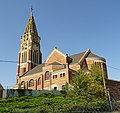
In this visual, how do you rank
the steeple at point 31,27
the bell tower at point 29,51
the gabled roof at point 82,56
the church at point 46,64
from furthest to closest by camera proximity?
the steeple at point 31,27
the bell tower at point 29,51
the gabled roof at point 82,56
the church at point 46,64

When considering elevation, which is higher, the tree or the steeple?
the steeple

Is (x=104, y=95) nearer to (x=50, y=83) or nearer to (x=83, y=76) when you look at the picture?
(x=83, y=76)

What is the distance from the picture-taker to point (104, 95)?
93.5 feet

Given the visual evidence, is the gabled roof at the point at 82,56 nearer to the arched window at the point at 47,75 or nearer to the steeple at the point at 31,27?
the arched window at the point at 47,75

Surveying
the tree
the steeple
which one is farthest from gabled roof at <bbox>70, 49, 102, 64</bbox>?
the steeple

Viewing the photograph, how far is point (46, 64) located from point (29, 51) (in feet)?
55.0

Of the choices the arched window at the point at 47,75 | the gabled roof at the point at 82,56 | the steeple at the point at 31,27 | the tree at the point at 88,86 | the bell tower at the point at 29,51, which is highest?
the steeple at the point at 31,27

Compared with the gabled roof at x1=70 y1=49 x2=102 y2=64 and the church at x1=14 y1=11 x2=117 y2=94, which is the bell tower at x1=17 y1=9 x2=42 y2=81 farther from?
the gabled roof at x1=70 y1=49 x2=102 y2=64

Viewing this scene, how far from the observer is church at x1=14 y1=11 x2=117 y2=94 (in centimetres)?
4162

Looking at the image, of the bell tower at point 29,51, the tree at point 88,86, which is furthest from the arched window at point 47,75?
the bell tower at point 29,51

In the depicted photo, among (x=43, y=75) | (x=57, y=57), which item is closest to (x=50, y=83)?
(x=43, y=75)

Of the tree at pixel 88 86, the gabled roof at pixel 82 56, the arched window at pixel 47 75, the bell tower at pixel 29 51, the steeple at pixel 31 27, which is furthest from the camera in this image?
the steeple at pixel 31 27

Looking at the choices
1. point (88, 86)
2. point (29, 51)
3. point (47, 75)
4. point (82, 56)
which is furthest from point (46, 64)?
point (88, 86)

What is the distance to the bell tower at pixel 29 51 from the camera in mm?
62719
